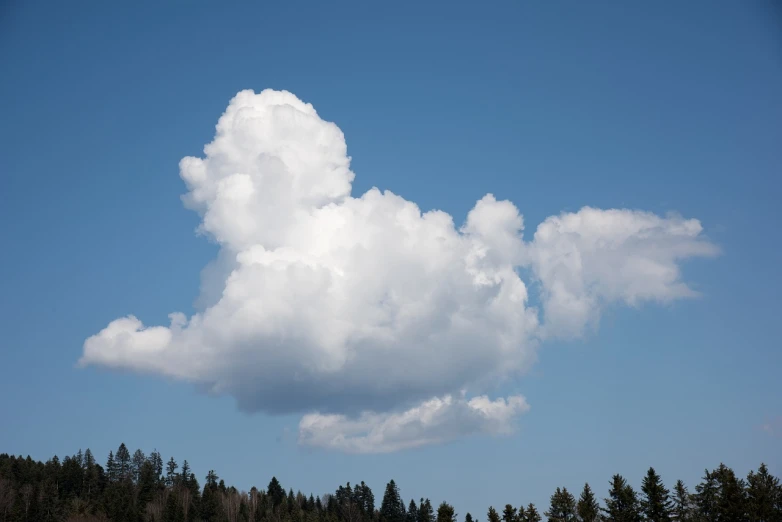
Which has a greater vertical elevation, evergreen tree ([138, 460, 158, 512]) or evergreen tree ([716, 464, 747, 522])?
evergreen tree ([138, 460, 158, 512])

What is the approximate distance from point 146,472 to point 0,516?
137ft

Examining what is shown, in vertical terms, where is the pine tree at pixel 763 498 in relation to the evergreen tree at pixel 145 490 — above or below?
below

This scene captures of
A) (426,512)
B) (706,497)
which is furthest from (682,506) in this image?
(426,512)

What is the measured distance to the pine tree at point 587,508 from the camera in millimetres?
99500

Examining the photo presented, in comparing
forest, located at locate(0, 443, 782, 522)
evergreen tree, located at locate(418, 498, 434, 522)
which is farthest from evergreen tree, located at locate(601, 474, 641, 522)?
evergreen tree, located at locate(418, 498, 434, 522)

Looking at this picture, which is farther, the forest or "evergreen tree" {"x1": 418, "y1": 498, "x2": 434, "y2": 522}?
"evergreen tree" {"x1": 418, "y1": 498, "x2": 434, "y2": 522}

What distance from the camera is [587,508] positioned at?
9988 cm

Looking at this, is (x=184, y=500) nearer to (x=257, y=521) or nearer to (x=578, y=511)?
(x=257, y=521)

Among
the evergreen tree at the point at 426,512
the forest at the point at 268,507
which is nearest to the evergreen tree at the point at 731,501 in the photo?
the forest at the point at 268,507

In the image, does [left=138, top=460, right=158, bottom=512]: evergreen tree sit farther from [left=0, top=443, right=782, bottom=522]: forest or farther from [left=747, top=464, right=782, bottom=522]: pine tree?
[left=747, top=464, right=782, bottom=522]: pine tree

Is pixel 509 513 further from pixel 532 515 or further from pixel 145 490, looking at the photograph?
pixel 145 490

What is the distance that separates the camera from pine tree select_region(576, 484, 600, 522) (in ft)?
326

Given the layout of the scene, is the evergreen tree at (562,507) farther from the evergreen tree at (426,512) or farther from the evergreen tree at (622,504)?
the evergreen tree at (426,512)

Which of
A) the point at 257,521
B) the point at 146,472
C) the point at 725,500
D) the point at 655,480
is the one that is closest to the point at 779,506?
the point at 725,500
